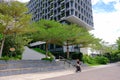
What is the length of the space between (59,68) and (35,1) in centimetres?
5165

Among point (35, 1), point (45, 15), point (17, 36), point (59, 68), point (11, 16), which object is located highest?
Answer: point (35, 1)

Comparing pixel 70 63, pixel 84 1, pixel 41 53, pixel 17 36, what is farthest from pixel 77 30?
pixel 84 1

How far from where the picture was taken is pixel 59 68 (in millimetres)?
24922

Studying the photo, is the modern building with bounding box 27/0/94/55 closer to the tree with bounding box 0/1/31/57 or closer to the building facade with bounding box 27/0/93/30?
the building facade with bounding box 27/0/93/30

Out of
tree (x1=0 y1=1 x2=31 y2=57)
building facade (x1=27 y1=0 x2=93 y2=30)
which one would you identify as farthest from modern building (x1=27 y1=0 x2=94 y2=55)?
tree (x1=0 y1=1 x2=31 y2=57)

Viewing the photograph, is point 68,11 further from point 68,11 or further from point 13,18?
point 13,18

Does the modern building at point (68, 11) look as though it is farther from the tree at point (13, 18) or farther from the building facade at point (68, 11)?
the tree at point (13, 18)

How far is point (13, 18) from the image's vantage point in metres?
21.4

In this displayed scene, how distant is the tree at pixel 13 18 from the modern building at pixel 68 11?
95.3ft

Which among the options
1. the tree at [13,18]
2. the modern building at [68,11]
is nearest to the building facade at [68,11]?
the modern building at [68,11]

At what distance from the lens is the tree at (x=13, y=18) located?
2094 centimetres

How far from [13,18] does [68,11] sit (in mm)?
31438

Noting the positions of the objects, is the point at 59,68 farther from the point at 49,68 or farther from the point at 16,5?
the point at 16,5

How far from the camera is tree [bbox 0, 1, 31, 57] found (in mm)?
20938
